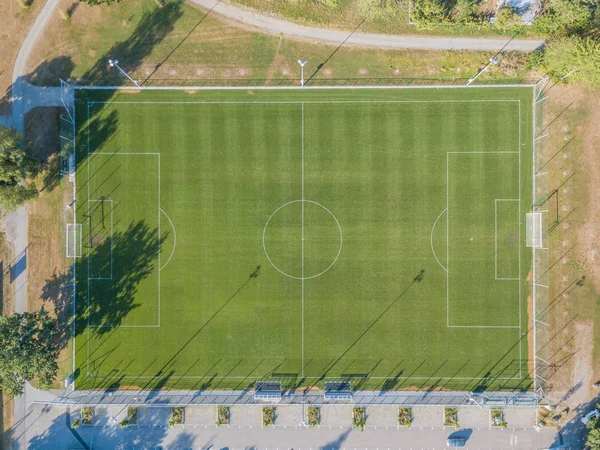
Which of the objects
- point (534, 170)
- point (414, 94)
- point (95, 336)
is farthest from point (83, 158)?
point (534, 170)

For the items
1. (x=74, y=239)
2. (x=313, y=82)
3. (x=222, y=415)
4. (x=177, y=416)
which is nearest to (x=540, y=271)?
(x=313, y=82)

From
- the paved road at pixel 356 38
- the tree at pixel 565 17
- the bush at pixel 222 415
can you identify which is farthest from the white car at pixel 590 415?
the tree at pixel 565 17

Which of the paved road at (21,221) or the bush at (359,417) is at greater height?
the paved road at (21,221)

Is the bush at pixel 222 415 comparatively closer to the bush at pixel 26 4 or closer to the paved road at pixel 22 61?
the paved road at pixel 22 61

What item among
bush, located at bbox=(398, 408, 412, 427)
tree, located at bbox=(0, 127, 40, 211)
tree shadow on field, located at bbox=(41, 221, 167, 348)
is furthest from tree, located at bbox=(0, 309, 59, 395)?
bush, located at bbox=(398, 408, 412, 427)

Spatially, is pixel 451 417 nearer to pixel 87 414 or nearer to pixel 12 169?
pixel 87 414
